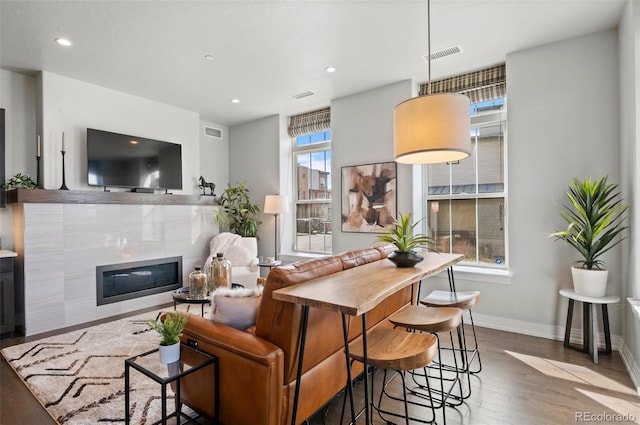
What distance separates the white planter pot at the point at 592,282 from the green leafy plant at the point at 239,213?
4.38 metres

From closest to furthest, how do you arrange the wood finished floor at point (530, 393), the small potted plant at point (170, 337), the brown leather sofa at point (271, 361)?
the brown leather sofa at point (271, 361), the small potted plant at point (170, 337), the wood finished floor at point (530, 393)

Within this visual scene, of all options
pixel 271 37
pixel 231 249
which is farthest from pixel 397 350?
pixel 231 249

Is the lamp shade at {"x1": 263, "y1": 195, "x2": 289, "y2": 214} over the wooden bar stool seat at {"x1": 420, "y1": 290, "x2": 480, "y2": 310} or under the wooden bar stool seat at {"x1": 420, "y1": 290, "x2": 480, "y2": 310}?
over

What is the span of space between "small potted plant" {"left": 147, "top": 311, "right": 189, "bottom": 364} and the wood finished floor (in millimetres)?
944

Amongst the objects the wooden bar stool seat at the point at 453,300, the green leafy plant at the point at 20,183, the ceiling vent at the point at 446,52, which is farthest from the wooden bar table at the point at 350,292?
the green leafy plant at the point at 20,183

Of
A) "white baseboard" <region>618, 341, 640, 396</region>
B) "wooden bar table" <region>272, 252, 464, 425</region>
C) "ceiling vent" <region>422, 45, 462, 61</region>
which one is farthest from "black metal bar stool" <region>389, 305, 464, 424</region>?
"ceiling vent" <region>422, 45, 462, 61</region>

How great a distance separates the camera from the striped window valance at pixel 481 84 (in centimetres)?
378

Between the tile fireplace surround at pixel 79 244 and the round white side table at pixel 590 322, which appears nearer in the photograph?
the round white side table at pixel 590 322

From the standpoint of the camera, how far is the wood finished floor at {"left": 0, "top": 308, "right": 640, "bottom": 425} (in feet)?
6.67

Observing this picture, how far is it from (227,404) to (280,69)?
343 centimetres

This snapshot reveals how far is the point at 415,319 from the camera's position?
2.05m

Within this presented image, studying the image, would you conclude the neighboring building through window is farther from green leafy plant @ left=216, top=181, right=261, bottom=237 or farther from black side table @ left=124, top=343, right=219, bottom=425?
black side table @ left=124, top=343, right=219, bottom=425

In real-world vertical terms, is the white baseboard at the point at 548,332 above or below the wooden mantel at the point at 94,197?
below

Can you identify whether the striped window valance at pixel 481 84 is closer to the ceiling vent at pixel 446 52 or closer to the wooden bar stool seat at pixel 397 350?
the ceiling vent at pixel 446 52
